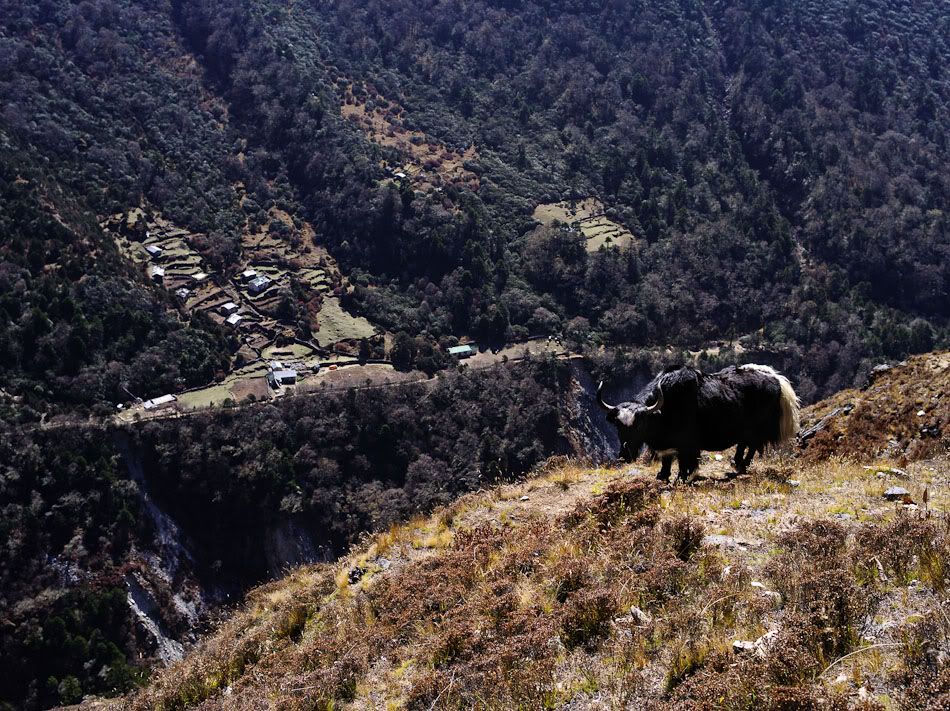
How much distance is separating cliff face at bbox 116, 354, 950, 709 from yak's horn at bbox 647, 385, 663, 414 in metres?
1.25

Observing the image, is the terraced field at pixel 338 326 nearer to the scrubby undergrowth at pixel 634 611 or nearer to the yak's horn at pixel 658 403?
the scrubby undergrowth at pixel 634 611

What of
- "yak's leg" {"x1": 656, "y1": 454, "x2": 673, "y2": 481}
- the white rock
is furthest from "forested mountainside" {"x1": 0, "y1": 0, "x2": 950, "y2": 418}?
the white rock

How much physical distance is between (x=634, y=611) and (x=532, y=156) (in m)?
96.6

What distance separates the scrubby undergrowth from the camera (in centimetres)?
744

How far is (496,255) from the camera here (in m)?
85.1

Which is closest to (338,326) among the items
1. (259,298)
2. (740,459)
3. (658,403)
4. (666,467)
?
(259,298)

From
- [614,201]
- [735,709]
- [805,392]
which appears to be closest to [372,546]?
[735,709]

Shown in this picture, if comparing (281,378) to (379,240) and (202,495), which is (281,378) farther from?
(379,240)

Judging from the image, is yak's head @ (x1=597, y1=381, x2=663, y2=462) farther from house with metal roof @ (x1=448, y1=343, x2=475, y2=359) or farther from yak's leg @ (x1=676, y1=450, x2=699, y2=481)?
house with metal roof @ (x1=448, y1=343, x2=475, y2=359)

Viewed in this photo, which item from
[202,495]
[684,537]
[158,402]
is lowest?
[202,495]

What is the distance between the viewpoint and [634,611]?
933 cm

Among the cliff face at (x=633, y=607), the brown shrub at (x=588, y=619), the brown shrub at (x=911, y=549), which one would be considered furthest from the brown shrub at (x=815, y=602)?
the brown shrub at (x=588, y=619)

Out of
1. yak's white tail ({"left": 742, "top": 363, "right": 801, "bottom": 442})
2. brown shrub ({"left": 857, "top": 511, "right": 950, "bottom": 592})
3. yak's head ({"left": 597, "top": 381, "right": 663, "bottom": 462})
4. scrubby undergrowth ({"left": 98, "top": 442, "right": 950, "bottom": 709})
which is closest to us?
scrubby undergrowth ({"left": 98, "top": 442, "right": 950, "bottom": 709})

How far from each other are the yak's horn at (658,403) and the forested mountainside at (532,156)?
5292 cm
